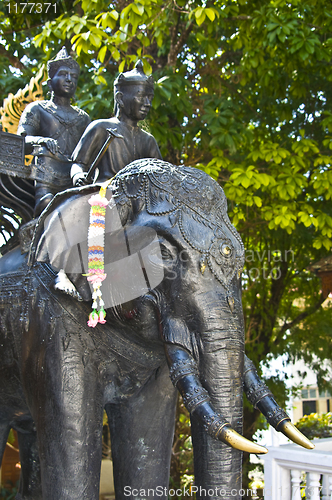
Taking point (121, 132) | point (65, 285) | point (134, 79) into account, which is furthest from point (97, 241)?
point (134, 79)

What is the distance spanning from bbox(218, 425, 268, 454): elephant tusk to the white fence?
1.90 meters

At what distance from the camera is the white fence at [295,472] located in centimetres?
321

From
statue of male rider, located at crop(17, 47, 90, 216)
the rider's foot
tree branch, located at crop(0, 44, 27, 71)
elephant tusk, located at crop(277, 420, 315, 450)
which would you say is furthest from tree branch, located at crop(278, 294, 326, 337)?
the rider's foot

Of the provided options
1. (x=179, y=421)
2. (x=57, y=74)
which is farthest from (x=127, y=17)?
(x=179, y=421)

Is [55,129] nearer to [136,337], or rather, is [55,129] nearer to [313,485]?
[136,337]

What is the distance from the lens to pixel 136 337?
6.53ft

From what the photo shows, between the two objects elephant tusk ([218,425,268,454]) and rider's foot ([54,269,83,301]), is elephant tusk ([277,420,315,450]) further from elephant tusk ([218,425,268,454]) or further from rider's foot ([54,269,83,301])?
rider's foot ([54,269,83,301])

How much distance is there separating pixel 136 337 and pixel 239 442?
0.60m

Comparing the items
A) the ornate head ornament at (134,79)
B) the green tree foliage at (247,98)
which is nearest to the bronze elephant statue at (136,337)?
the ornate head ornament at (134,79)

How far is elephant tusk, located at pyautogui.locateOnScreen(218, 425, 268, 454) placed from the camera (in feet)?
4.94

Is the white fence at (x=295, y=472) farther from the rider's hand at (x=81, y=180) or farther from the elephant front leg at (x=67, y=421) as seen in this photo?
the rider's hand at (x=81, y=180)

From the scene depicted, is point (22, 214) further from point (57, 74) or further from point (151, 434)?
point (151, 434)

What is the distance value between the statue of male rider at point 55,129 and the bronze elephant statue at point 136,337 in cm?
47

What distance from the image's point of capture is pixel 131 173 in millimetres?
1981
